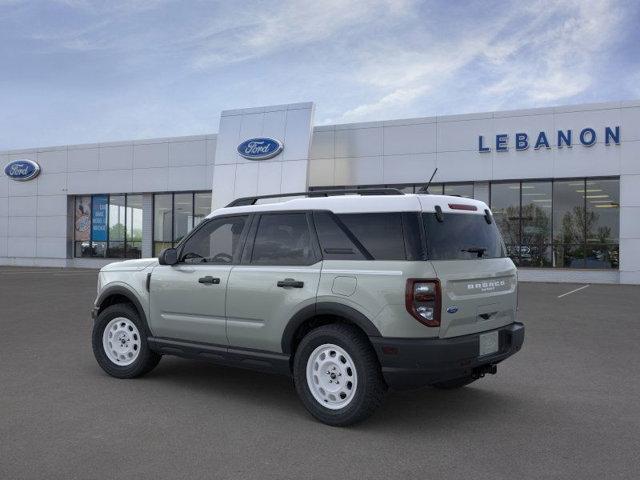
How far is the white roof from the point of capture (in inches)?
191

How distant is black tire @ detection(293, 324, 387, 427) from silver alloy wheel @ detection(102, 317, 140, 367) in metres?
2.23

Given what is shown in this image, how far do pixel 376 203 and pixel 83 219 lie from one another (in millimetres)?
29491

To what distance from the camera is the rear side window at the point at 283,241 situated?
5266 mm

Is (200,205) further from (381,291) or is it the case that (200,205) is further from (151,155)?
(381,291)

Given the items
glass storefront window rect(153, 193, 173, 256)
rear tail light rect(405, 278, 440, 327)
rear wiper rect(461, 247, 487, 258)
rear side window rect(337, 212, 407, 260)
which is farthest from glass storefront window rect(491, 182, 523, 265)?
rear tail light rect(405, 278, 440, 327)

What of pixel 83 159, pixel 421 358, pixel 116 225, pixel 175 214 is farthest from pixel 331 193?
pixel 83 159

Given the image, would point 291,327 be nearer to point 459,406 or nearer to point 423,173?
point 459,406

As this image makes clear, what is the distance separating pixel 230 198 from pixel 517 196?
1140 centimetres

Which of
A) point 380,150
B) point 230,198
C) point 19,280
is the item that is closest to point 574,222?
point 380,150

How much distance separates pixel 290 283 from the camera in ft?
16.9

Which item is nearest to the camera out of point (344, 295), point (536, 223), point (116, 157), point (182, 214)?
point (344, 295)

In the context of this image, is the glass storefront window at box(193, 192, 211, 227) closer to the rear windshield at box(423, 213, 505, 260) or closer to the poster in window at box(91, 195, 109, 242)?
the poster in window at box(91, 195, 109, 242)

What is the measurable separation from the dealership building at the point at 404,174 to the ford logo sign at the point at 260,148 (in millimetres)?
46

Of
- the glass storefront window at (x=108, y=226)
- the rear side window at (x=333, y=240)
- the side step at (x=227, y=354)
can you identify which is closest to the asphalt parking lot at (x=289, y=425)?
the side step at (x=227, y=354)
